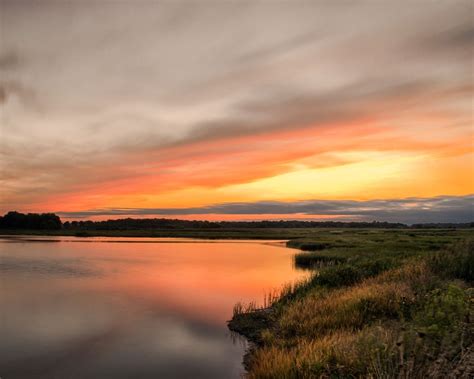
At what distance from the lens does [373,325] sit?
11.3m

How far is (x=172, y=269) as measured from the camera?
3875cm

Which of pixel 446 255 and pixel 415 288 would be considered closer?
pixel 415 288

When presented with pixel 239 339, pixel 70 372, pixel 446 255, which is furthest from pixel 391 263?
pixel 70 372

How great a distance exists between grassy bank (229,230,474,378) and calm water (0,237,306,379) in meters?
1.92

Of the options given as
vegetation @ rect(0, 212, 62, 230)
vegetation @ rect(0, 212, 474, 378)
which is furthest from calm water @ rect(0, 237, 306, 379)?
vegetation @ rect(0, 212, 62, 230)

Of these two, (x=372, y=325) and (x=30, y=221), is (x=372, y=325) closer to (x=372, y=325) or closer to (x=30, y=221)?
(x=372, y=325)

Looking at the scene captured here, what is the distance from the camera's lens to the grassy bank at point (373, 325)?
754cm

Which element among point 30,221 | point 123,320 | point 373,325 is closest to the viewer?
point 373,325

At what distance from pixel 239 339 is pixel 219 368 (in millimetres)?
2834

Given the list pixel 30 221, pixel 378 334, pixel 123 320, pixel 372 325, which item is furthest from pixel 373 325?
pixel 30 221

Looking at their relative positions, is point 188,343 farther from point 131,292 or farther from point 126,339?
point 131,292

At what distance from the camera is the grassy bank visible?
24.7ft

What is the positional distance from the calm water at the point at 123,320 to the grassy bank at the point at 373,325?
6.29ft

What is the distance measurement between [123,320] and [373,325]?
12.6 m
